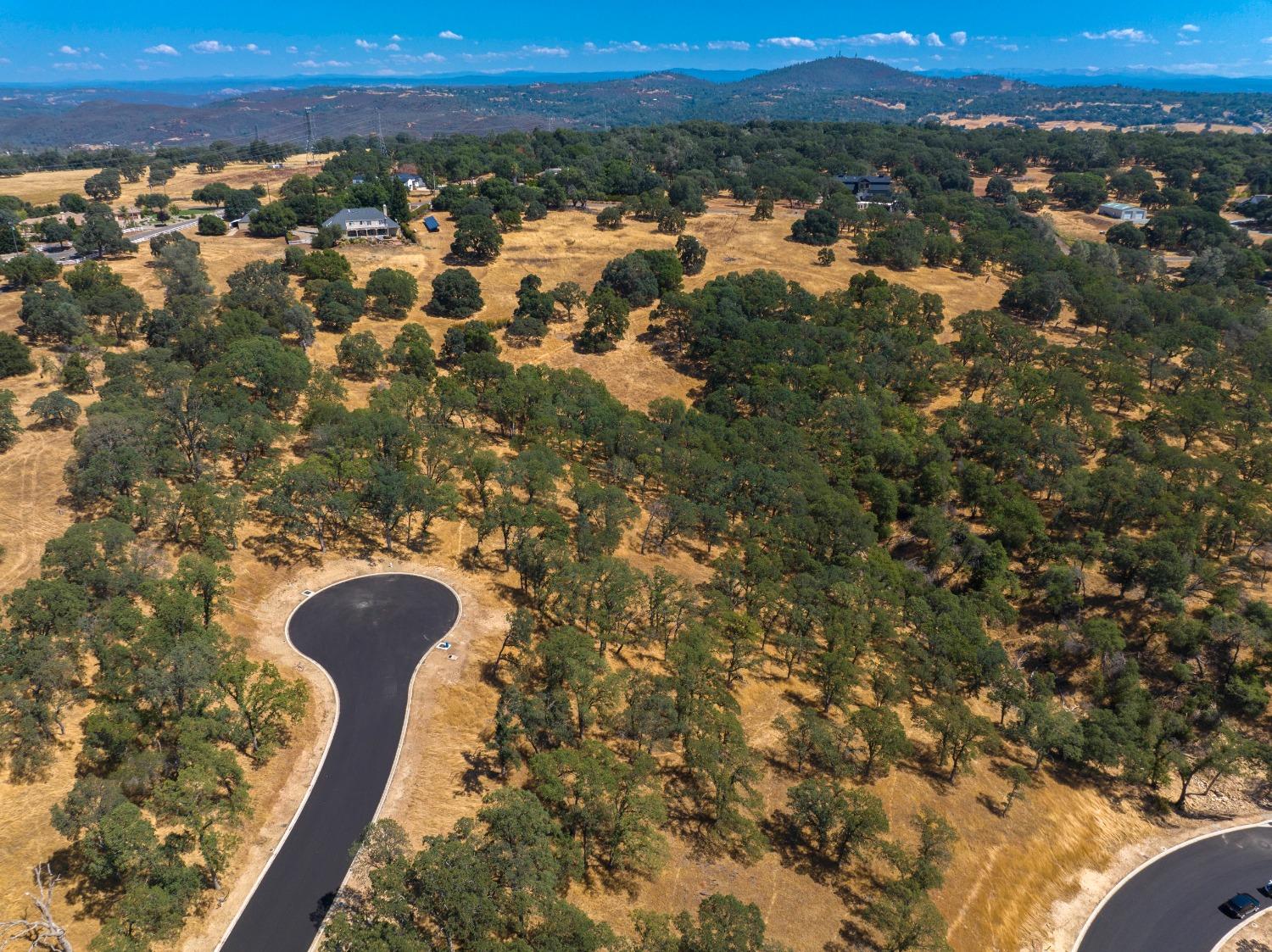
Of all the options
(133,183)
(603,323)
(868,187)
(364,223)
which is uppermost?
(868,187)

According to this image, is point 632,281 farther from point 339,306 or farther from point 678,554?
point 678,554

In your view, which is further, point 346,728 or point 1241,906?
point 346,728

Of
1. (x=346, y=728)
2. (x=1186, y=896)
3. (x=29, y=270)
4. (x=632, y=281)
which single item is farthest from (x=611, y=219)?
(x=1186, y=896)

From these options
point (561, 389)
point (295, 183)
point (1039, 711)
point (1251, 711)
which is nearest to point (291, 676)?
point (561, 389)

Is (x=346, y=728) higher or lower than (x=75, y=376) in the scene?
lower

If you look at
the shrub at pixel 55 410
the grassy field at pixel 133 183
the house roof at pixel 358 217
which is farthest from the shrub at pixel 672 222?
the shrub at pixel 55 410

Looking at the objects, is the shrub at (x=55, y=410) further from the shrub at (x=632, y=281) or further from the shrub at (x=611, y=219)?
the shrub at (x=611, y=219)
